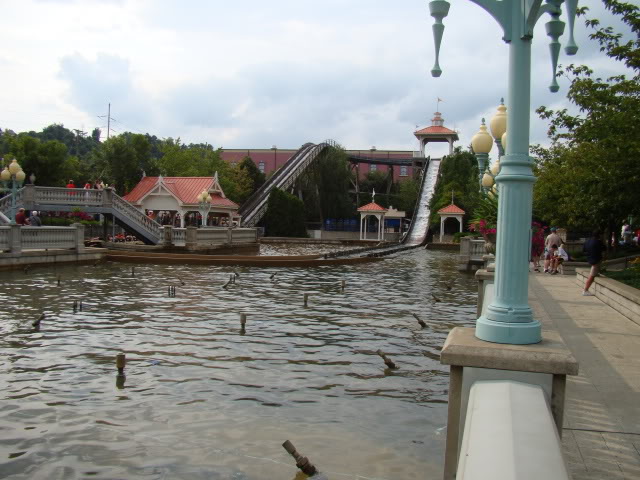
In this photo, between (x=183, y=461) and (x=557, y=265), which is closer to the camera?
(x=183, y=461)

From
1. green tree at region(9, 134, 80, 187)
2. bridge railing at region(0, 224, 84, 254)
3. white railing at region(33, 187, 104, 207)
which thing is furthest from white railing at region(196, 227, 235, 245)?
green tree at region(9, 134, 80, 187)

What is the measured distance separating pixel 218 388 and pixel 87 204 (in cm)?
3149

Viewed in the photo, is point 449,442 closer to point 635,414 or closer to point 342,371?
point 635,414

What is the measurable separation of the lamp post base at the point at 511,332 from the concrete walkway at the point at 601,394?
1.24 meters

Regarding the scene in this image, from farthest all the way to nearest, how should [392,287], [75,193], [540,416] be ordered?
[75,193], [392,287], [540,416]

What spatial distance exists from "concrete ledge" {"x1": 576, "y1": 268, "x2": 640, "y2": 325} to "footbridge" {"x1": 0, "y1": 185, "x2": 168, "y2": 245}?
28.4 meters

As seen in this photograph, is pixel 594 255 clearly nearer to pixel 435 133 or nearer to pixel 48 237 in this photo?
pixel 48 237

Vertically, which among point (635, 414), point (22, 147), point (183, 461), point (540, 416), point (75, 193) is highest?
point (22, 147)

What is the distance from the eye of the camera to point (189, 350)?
1250 cm

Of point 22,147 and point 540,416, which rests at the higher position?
point 22,147

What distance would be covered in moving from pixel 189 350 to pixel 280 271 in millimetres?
17668

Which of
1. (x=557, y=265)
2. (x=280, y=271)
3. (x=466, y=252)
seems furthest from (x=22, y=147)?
(x=557, y=265)

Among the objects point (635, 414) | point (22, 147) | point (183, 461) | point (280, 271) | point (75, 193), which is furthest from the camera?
point (22, 147)

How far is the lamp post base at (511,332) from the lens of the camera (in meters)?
4.98
